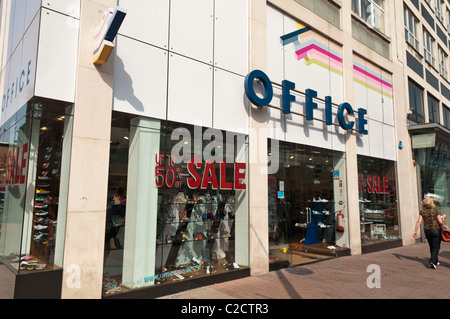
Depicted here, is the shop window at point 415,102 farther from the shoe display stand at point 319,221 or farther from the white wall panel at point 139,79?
the white wall panel at point 139,79

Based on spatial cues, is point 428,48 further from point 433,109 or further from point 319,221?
point 319,221

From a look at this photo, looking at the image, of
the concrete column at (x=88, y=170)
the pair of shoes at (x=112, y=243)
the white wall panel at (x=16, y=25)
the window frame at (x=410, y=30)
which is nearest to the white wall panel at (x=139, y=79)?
the concrete column at (x=88, y=170)

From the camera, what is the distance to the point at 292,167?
1041cm

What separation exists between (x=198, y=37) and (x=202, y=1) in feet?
3.28

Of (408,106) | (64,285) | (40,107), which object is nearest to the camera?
(64,285)

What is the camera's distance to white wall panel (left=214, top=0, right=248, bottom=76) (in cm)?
827

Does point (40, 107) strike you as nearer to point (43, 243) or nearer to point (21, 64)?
point (21, 64)

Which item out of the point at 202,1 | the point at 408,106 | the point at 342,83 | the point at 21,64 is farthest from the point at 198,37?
the point at 408,106

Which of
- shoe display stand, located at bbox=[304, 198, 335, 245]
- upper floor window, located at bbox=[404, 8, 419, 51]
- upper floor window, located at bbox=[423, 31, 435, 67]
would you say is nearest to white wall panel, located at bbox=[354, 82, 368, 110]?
shoe display stand, located at bbox=[304, 198, 335, 245]

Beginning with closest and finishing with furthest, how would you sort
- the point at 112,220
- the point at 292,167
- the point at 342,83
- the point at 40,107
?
the point at 40,107
the point at 112,220
the point at 292,167
the point at 342,83

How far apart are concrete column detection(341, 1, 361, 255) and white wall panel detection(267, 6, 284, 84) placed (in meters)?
3.74

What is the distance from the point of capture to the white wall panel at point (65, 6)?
5.54m

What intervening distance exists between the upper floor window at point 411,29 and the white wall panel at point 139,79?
51.2 ft

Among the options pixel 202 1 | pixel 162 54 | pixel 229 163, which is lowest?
pixel 229 163
